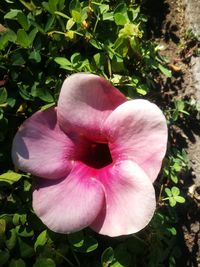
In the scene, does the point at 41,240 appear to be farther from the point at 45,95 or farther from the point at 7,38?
the point at 7,38

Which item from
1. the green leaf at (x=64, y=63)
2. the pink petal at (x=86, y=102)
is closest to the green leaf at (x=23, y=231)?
the pink petal at (x=86, y=102)

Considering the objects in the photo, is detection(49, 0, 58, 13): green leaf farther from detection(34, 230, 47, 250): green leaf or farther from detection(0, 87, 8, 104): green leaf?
detection(34, 230, 47, 250): green leaf

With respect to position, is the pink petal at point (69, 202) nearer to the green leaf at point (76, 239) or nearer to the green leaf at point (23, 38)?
the green leaf at point (76, 239)

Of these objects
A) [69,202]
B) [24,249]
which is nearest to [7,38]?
[69,202]

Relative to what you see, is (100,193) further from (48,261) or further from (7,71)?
(7,71)

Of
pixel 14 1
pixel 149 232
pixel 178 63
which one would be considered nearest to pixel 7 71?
pixel 14 1
